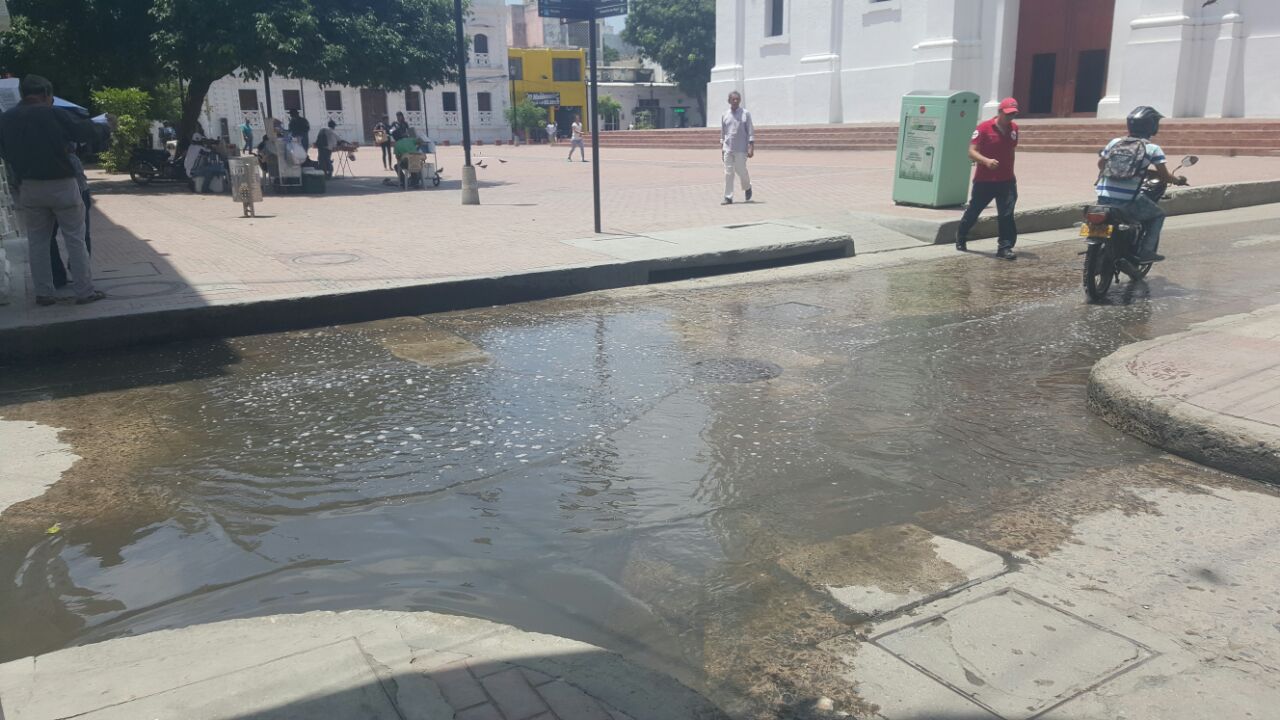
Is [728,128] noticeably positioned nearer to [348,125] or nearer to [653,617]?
[653,617]

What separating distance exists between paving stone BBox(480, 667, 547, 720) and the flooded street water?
446 mm

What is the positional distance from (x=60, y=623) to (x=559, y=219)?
10.4m

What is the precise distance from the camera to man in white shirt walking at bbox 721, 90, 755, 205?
14144 mm

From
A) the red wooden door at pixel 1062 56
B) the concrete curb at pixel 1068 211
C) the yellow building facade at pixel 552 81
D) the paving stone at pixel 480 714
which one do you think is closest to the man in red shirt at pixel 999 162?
the concrete curb at pixel 1068 211

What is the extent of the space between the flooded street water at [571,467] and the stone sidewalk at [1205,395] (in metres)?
0.16

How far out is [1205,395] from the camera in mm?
4699

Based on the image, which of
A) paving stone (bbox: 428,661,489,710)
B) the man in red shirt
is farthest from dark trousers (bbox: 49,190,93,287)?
the man in red shirt

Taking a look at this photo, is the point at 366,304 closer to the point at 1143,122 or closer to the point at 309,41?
the point at 1143,122

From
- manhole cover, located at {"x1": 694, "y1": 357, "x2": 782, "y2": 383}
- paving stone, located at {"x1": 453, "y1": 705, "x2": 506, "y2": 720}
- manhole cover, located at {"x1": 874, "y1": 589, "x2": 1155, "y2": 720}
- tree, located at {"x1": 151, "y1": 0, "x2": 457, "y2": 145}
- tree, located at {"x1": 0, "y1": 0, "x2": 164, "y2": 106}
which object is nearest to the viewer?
paving stone, located at {"x1": 453, "y1": 705, "x2": 506, "y2": 720}

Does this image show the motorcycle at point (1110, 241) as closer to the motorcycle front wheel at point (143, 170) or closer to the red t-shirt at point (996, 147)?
the red t-shirt at point (996, 147)

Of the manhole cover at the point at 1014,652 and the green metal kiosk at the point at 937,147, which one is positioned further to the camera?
the green metal kiosk at the point at 937,147

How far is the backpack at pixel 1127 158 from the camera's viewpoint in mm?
7859

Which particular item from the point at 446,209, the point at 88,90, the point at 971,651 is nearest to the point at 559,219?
the point at 446,209

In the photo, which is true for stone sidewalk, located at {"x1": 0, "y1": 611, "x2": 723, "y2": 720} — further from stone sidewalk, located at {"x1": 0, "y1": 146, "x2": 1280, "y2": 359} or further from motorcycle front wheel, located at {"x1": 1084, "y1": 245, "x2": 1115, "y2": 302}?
motorcycle front wheel, located at {"x1": 1084, "y1": 245, "x2": 1115, "y2": 302}
